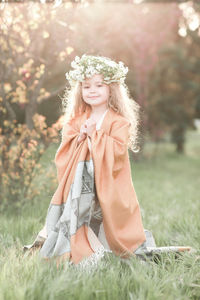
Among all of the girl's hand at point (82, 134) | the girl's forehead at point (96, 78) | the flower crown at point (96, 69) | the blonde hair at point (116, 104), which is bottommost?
the girl's hand at point (82, 134)

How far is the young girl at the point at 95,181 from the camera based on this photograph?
2.51 m

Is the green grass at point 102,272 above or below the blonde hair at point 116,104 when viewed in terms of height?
below

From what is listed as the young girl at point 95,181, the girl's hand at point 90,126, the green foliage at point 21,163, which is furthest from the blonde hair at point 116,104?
the green foliage at point 21,163

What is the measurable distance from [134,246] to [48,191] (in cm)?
163

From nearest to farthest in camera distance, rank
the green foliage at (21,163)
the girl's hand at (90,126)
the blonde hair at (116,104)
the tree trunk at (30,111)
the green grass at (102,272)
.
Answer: the green grass at (102,272), the girl's hand at (90,126), the blonde hair at (116,104), the green foliage at (21,163), the tree trunk at (30,111)

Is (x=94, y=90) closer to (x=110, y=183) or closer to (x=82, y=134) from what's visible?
(x=82, y=134)

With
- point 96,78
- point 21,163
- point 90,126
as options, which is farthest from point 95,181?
point 21,163

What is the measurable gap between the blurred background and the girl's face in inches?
27.0

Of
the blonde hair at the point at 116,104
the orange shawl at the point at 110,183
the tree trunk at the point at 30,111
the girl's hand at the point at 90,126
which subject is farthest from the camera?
the tree trunk at the point at 30,111

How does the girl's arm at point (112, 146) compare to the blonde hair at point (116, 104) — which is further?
the blonde hair at point (116, 104)

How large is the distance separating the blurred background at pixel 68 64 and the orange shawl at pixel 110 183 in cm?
88

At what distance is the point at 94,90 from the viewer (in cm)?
269

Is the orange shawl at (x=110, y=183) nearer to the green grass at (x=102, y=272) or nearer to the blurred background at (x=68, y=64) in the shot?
the green grass at (x=102, y=272)

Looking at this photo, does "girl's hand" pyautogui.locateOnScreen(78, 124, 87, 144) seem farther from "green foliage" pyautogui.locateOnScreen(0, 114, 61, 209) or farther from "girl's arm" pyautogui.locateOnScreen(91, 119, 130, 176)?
"green foliage" pyautogui.locateOnScreen(0, 114, 61, 209)
